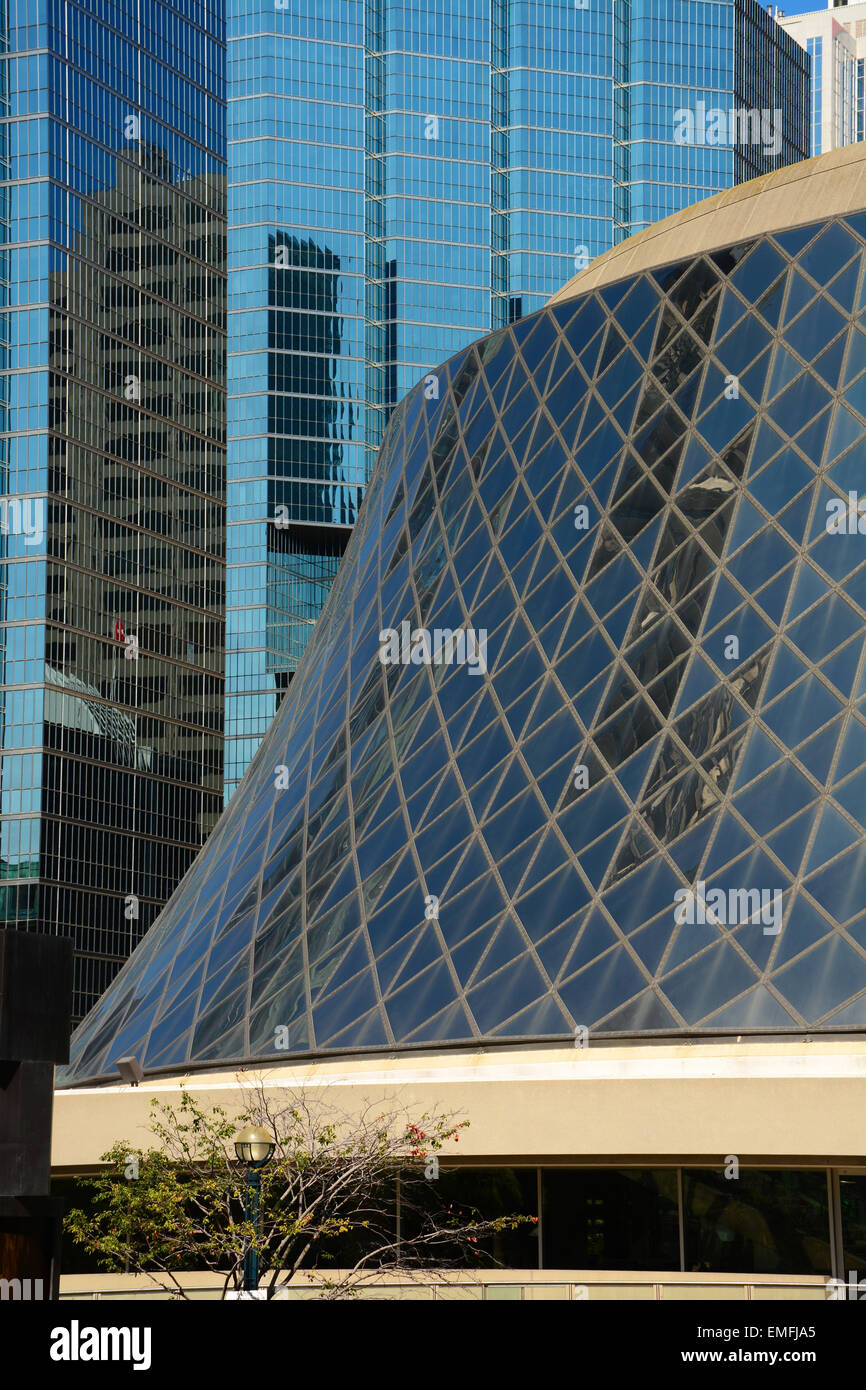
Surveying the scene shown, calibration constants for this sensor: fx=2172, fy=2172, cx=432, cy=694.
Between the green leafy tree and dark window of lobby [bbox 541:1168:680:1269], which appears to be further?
dark window of lobby [bbox 541:1168:680:1269]

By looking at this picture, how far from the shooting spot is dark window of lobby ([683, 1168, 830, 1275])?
88.8 ft

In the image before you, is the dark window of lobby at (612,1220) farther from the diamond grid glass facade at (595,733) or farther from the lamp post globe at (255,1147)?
the lamp post globe at (255,1147)

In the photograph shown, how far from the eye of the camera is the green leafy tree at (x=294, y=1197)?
2512 centimetres

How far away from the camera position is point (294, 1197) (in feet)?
90.1

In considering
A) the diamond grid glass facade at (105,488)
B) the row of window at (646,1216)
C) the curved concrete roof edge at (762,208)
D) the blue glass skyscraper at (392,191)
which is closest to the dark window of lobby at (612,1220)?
the row of window at (646,1216)

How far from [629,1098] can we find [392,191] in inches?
6202

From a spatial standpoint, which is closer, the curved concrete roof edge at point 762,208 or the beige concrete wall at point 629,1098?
the beige concrete wall at point 629,1098

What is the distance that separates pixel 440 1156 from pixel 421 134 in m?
162

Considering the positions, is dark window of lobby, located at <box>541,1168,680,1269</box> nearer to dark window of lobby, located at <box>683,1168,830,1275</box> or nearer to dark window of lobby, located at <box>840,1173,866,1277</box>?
dark window of lobby, located at <box>683,1168,830,1275</box>

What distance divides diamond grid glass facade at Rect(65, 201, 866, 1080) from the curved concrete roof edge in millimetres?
2633

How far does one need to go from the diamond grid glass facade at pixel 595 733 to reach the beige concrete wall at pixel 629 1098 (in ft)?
1.83

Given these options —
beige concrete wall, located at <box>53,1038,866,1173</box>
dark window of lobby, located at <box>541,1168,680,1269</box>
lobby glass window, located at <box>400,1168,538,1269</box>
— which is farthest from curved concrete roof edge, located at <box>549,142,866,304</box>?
lobby glass window, located at <box>400,1168,538,1269</box>
